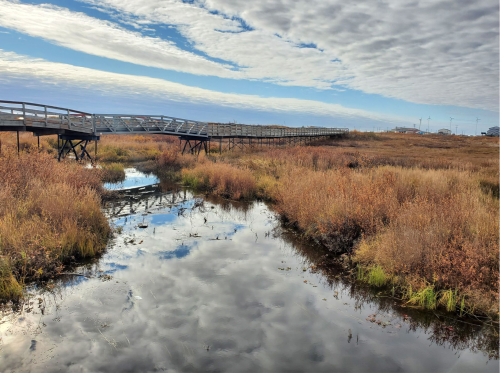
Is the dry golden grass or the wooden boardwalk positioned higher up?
the wooden boardwalk

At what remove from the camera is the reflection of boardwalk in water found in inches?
533

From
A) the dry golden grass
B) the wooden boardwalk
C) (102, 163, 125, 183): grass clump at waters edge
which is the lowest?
(102, 163, 125, 183): grass clump at waters edge

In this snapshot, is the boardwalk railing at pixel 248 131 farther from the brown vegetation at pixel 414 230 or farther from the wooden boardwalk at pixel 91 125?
the brown vegetation at pixel 414 230

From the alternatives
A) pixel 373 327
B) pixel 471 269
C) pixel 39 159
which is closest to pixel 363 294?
pixel 373 327

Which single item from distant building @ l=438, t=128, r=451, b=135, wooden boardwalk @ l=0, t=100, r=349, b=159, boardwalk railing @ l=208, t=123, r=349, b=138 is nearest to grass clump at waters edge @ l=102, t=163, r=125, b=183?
wooden boardwalk @ l=0, t=100, r=349, b=159

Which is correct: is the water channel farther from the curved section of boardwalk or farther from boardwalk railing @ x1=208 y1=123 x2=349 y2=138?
boardwalk railing @ x1=208 y1=123 x2=349 y2=138

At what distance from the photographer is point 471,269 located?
6.04 m

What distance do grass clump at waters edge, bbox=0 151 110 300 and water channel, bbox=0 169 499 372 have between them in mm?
465

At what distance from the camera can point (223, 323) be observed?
588 centimetres

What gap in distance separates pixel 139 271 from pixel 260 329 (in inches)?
138

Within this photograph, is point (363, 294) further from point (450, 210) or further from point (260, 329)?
point (450, 210)

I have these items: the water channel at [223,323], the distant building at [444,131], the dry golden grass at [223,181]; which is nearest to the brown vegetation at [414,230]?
the water channel at [223,323]

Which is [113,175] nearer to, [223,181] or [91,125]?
[91,125]

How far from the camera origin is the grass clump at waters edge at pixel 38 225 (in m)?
7.04
